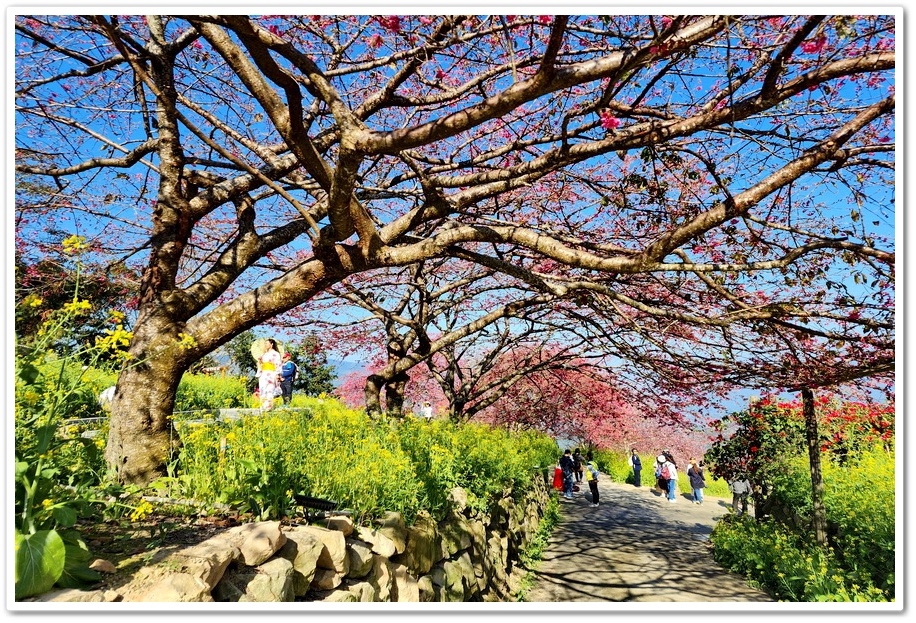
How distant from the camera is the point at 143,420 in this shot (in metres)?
3.17

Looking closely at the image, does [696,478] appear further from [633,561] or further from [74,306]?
[74,306]

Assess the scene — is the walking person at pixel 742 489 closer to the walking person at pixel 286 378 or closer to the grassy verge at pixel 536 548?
the grassy verge at pixel 536 548

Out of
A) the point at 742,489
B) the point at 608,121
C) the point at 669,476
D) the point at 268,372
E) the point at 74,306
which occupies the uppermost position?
the point at 608,121

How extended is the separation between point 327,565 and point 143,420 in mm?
1681

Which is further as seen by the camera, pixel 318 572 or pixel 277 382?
pixel 277 382

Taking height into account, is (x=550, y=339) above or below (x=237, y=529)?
above

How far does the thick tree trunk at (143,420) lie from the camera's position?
3096 millimetres

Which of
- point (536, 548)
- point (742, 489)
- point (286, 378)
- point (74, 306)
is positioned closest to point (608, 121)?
point (74, 306)

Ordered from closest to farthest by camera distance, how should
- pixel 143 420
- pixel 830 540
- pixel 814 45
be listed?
pixel 814 45 < pixel 143 420 < pixel 830 540

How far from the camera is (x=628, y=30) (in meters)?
Answer: 2.91
